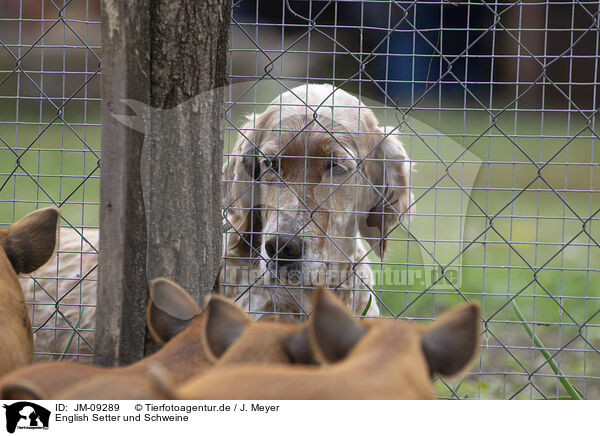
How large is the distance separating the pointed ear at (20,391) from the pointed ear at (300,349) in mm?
599

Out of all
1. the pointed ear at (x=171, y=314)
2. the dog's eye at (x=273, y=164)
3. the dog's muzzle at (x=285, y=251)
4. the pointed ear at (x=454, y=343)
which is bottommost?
the dog's muzzle at (x=285, y=251)

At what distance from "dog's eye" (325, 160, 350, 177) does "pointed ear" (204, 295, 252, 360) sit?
1.59m

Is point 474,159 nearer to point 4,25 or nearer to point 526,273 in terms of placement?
point 526,273

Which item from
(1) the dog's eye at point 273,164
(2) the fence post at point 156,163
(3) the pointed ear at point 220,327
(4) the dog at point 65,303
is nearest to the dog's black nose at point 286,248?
(1) the dog's eye at point 273,164

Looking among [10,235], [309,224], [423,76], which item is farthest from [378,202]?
[10,235]

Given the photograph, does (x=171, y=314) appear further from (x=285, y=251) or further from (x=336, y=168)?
(x=336, y=168)

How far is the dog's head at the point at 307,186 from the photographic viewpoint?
3.03m

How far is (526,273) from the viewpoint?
616 centimetres

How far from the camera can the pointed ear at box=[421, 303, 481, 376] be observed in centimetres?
141

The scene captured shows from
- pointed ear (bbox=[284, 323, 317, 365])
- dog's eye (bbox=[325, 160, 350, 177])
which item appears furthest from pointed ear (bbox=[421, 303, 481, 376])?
dog's eye (bbox=[325, 160, 350, 177])

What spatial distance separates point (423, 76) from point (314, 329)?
1.83 m
